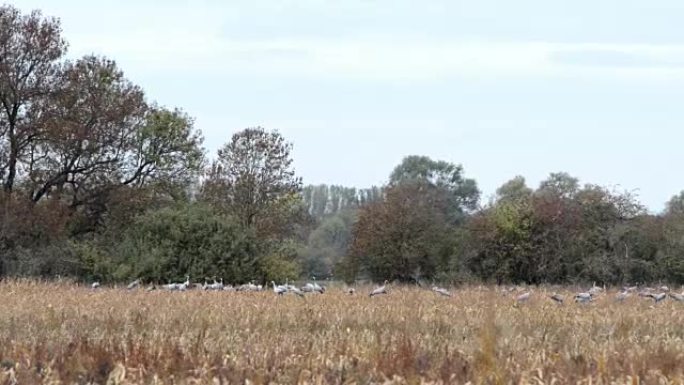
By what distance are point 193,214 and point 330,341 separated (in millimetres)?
28737

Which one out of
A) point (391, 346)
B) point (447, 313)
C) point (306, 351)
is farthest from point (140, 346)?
point (447, 313)

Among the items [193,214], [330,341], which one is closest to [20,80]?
[193,214]

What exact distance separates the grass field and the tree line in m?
21.4

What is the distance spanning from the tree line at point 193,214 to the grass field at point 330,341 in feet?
70.3

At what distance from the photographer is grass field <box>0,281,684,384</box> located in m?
6.22

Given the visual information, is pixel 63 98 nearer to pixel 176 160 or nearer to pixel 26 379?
pixel 176 160

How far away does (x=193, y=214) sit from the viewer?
37.0m

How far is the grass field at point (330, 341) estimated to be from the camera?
6223mm

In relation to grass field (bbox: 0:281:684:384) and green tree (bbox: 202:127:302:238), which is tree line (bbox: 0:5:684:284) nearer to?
green tree (bbox: 202:127:302:238)

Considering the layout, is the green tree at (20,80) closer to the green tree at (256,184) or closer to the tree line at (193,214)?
the tree line at (193,214)

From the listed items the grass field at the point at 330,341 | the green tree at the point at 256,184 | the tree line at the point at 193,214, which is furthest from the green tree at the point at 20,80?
the grass field at the point at 330,341

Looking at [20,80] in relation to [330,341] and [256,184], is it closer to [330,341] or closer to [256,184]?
[256,184]

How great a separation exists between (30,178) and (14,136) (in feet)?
6.67

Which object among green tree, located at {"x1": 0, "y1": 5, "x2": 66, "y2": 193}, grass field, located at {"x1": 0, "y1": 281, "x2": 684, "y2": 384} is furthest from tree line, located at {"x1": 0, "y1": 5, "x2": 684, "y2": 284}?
grass field, located at {"x1": 0, "y1": 281, "x2": 684, "y2": 384}
